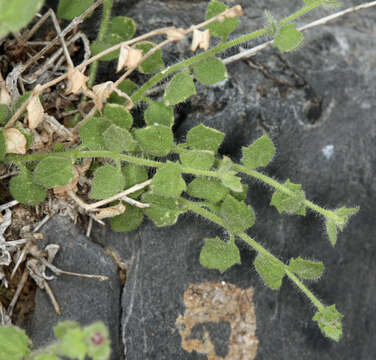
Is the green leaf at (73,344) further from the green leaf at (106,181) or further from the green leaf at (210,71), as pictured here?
the green leaf at (210,71)

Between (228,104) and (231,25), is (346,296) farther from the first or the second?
(231,25)

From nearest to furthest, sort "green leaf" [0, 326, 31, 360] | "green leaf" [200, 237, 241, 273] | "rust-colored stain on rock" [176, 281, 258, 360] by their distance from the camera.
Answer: "green leaf" [0, 326, 31, 360] → "green leaf" [200, 237, 241, 273] → "rust-colored stain on rock" [176, 281, 258, 360]

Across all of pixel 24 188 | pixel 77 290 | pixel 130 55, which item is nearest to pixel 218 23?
pixel 130 55

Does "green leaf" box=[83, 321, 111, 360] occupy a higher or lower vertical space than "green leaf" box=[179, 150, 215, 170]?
lower

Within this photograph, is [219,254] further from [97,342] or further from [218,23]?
[218,23]

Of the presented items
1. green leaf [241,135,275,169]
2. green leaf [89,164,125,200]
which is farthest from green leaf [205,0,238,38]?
green leaf [89,164,125,200]

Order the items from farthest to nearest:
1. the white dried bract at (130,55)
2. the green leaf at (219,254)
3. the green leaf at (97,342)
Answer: the green leaf at (219,254)
the white dried bract at (130,55)
the green leaf at (97,342)

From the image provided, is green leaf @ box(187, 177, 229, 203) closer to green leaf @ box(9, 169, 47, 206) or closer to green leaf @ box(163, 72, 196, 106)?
green leaf @ box(163, 72, 196, 106)

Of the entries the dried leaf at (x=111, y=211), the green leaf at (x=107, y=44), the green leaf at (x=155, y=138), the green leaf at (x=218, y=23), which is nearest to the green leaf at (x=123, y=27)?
the green leaf at (x=107, y=44)
